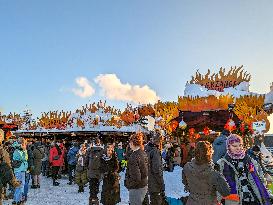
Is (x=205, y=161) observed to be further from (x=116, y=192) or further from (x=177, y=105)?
(x=177, y=105)

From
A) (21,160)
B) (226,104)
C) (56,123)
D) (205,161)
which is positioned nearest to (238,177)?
(205,161)

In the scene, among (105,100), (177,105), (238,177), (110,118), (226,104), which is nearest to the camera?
(238,177)

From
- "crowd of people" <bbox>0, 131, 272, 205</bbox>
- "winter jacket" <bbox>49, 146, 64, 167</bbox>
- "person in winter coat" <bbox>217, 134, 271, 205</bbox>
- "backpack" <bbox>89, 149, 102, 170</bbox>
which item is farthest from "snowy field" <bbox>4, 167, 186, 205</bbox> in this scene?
"person in winter coat" <bbox>217, 134, 271, 205</bbox>

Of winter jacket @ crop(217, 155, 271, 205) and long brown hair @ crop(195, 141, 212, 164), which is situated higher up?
long brown hair @ crop(195, 141, 212, 164)

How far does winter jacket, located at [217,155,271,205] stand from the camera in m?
4.51

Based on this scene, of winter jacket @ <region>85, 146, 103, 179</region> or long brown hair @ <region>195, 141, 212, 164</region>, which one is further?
winter jacket @ <region>85, 146, 103, 179</region>

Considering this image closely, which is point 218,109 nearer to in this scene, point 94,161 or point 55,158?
point 55,158

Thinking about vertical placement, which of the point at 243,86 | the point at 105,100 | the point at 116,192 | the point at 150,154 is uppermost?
the point at 105,100

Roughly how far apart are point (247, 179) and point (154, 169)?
262 cm

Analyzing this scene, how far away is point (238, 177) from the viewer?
4.55 metres

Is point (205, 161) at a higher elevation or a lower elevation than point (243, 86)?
lower

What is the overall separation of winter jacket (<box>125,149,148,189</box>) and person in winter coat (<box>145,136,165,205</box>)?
2.41ft

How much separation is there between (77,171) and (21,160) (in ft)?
13.8

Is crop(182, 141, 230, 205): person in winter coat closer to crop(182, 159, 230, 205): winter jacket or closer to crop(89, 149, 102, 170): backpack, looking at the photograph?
crop(182, 159, 230, 205): winter jacket
